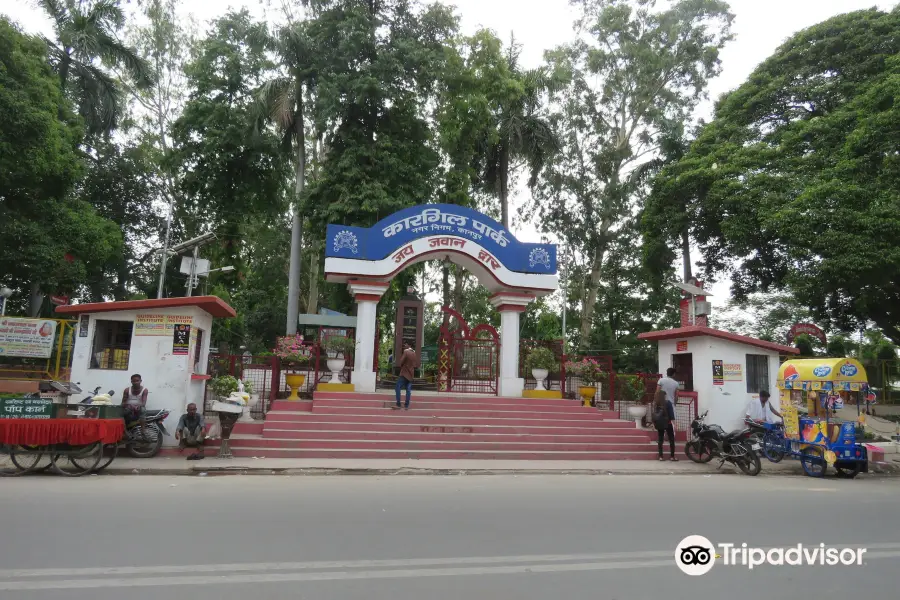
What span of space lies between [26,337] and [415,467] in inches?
464

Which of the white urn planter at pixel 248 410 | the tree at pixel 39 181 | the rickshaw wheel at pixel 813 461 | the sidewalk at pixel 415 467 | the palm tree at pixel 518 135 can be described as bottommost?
the sidewalk at pixel 415 467

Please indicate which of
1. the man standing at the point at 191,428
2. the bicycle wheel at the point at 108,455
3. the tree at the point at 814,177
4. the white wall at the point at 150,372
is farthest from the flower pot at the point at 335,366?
the tree at the point at 814,177

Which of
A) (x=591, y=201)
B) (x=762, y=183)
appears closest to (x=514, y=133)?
(x=591, y=201)

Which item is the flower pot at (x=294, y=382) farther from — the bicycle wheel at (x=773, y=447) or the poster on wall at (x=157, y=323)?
the bicycle wheel at (x=773, y=447)

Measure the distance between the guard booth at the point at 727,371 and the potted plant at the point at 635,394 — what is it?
0.99 metres

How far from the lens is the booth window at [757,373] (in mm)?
13922

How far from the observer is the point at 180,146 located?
73.1ft

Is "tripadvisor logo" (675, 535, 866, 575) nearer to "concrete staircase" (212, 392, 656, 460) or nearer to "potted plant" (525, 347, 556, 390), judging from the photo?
"concrete staircase" (212, 392, 656, 460)

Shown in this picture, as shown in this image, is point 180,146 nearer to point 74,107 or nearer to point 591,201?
point 74,107

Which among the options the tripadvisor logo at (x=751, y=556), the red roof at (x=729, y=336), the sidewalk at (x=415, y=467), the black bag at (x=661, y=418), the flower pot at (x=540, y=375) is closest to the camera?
the tripadvisor logo at (x=751, y=556)

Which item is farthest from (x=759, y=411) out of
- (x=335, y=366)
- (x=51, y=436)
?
(x=51, y=436)

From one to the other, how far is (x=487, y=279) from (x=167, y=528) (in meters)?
10.8

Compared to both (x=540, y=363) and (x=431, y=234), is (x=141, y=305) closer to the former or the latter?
(x=431, y=234)

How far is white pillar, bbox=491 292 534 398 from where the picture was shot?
48.6ft
